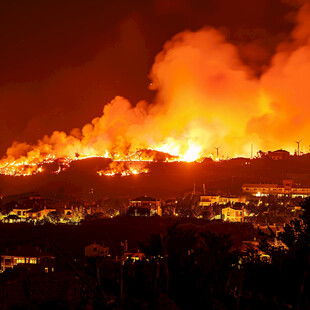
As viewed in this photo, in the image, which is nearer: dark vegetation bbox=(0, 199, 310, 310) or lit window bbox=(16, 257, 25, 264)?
dark vegetation bbox=(0, 199, 310, 310)

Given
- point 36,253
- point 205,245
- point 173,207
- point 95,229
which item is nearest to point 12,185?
point 173,207

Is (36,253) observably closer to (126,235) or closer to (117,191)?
(126,235)

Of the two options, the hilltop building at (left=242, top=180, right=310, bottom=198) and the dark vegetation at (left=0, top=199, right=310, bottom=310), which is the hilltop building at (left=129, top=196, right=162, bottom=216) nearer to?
the hilltop building at (left=242, top=180, right=310, bottom=198)

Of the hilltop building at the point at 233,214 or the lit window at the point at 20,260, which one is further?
the hilltop building at the point at 233,214

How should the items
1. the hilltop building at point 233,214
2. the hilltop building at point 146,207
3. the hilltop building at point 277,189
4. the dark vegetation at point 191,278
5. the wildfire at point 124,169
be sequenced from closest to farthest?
the dark vegetation at point 191,278, the hilltop building at point 233,214, the hilltop building at point 146,207, the hilltop building at point 277,189, the wildfire at point 124,169

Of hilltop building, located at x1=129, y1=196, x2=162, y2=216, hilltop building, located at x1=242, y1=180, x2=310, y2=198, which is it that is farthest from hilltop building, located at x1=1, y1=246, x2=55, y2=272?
hilltop building, located at x1=242, y1=180, x2=310, y2=198

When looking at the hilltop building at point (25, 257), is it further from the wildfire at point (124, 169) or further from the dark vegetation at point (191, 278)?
the wildfire at point (124, 169)

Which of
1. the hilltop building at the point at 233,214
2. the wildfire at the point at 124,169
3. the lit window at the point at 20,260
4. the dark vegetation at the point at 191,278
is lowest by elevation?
the lit window at the point at 20,260

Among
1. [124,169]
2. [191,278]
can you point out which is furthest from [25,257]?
[124,169]

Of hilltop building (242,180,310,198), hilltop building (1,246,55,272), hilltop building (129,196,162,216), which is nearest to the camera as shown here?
hilltop building (1,246,55,272)

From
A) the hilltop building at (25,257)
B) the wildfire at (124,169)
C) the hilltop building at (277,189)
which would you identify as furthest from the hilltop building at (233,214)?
the wildfire at (124,169)

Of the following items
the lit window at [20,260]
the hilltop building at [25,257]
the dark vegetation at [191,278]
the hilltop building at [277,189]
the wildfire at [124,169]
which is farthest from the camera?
the wildfire at [124,169]
